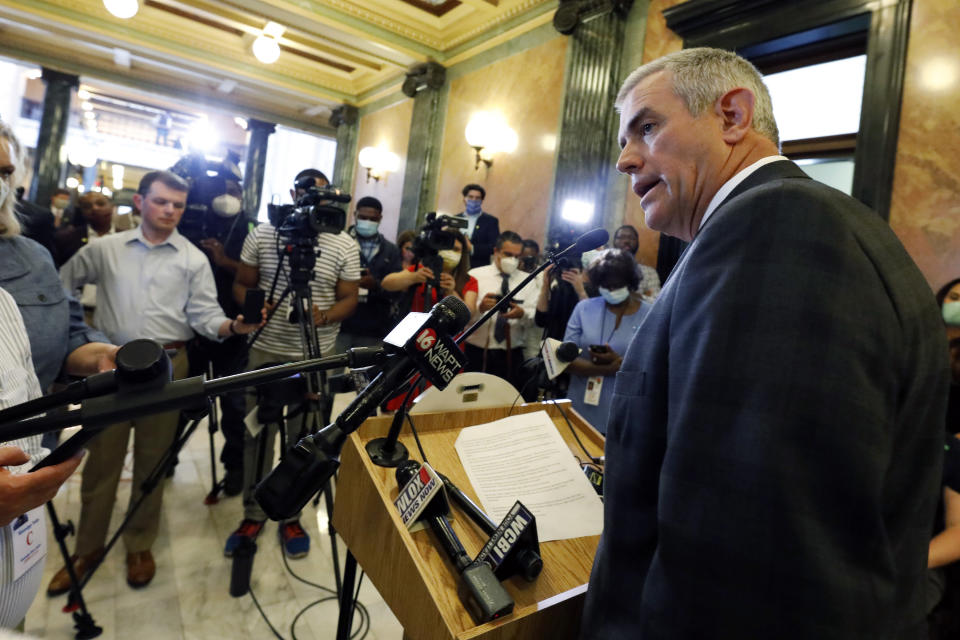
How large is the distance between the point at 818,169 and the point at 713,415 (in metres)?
5.64

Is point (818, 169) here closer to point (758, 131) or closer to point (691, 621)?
point (758, 131)

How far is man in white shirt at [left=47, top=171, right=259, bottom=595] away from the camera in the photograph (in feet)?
6.53

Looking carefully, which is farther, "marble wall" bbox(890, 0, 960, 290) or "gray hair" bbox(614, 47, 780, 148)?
"marble wall" bbox(890, 0, 960, 290)

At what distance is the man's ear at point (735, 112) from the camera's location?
834mm

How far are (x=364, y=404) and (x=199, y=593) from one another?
6.15 feet

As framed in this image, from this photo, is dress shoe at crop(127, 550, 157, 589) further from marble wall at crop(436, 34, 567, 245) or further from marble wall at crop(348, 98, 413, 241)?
marble wall at crop(348, 98, 413, 241)

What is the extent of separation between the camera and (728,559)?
22.4 inches

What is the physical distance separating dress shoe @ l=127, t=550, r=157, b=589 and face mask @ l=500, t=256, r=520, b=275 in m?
2.49

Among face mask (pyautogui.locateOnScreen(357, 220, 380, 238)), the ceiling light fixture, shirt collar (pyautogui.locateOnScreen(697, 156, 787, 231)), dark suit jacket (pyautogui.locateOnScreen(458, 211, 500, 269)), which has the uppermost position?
the ceiling light fixture

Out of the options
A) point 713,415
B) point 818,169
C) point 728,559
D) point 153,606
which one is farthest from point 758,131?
point 818,169

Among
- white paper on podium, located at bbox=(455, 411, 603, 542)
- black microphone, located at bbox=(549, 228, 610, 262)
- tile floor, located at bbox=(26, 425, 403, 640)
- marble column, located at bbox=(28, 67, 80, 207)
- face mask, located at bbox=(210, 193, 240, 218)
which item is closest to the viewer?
white paper on podium, located at bbox=(455, 411, 603, 542)

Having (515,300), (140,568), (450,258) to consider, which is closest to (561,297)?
(515,300)

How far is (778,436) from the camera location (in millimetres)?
551

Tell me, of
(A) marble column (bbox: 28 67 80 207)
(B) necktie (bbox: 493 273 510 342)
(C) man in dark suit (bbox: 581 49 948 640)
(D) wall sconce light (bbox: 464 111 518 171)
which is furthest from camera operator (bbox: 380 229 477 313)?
(A) marble column (bbox: 28 67 80 207)
